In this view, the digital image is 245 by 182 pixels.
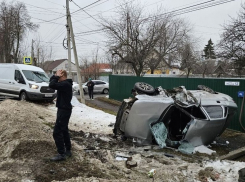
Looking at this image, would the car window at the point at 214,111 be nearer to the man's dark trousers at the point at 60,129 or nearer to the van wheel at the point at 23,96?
the man's dark trousers at the point at 60,129

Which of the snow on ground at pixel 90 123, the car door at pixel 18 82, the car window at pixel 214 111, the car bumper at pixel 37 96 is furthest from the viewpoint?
the car door at pixel 18 82

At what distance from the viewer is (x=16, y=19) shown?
2670 centimetres

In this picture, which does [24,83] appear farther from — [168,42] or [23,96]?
[168,42]

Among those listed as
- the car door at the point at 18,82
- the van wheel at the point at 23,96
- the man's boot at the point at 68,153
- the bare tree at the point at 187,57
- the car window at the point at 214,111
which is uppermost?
the bare tree at the point at 187,57

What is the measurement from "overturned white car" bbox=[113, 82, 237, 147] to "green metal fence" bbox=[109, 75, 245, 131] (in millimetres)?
2377

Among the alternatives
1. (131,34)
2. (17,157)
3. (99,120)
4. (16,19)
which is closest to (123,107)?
(17,157)

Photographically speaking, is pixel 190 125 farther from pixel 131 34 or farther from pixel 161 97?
pixel 131 34

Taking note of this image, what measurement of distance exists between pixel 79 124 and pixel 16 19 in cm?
2308

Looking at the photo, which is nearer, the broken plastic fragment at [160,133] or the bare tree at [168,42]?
the broken plastic fragment at [160,133]

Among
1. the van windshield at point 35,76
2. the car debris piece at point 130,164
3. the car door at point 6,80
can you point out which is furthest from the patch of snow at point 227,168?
the car door at point 6,80

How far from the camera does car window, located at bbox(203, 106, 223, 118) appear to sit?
5.94 metres

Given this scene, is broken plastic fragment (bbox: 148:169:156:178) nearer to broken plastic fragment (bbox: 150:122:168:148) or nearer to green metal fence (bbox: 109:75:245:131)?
broken plastic fragment (bbox: 150:122:168:148)

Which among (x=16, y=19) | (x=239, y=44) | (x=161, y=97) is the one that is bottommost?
(x=161, y=97)

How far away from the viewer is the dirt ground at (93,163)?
3910mm
